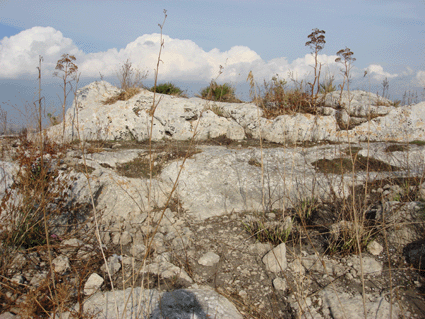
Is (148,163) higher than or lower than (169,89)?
lower

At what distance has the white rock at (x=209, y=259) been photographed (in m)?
2.60

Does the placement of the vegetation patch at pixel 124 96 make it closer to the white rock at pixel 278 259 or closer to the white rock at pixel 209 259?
the white rock at pixel 209 259

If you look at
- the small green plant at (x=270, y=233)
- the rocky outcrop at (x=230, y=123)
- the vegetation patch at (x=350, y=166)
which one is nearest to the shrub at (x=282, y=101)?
the rocky outcrop at (x=230, y=123)

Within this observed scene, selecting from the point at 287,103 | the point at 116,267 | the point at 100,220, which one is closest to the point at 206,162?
the point at 100,220

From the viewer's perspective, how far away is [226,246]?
2877 mm

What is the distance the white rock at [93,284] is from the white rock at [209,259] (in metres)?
0.91

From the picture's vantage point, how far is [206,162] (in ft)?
13.2

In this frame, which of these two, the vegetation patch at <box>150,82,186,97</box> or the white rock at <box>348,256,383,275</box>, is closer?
the white rock at <box>348,256,383,275</box>

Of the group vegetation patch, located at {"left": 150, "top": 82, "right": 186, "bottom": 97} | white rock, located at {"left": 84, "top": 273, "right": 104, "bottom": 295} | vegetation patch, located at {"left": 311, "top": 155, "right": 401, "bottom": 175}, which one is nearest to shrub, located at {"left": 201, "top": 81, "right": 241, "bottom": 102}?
vegetation patch, located at {"left": 150, "top": 82, "right": 186, "bottom": 97}

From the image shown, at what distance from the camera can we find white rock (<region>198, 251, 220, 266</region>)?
2596mm

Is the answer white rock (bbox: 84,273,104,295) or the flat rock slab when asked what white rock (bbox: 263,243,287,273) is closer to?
the flat rock slab

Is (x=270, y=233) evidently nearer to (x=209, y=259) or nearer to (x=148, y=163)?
(x=209, y=259)

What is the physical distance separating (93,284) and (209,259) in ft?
3.46

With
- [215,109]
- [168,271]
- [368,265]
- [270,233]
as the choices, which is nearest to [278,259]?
[270,233]
